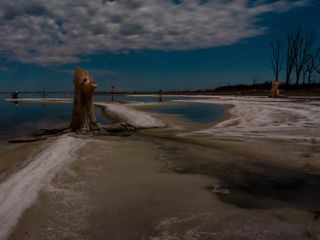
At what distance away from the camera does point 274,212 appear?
332cm

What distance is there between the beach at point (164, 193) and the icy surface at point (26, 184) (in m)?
0.01

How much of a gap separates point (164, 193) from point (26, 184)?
6.29 feet

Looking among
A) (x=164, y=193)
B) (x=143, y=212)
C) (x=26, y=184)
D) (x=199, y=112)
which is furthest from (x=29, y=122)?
(x=143, y=212)

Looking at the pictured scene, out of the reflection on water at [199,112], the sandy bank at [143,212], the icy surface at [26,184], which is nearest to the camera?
the sandy bank at [143,212]

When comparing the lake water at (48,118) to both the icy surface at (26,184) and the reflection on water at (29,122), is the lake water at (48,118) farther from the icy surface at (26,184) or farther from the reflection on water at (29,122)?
the icy surface at (26,184)

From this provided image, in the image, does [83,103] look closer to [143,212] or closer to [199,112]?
[143,212]

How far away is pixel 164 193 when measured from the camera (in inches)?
154

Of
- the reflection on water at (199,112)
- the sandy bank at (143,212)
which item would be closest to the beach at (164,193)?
the sandy bank at (143,212)

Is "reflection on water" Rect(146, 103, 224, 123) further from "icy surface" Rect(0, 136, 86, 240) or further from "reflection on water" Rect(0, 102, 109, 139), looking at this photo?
"icy surface" Rect(0, 136, 86, 240)

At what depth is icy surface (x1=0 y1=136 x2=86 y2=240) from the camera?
3178mm

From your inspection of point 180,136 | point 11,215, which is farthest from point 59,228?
point 180,136

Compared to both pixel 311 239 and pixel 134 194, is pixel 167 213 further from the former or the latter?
pixel 311 239

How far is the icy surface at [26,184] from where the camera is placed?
10.4ft

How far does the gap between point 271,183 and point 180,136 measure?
16.6ft
